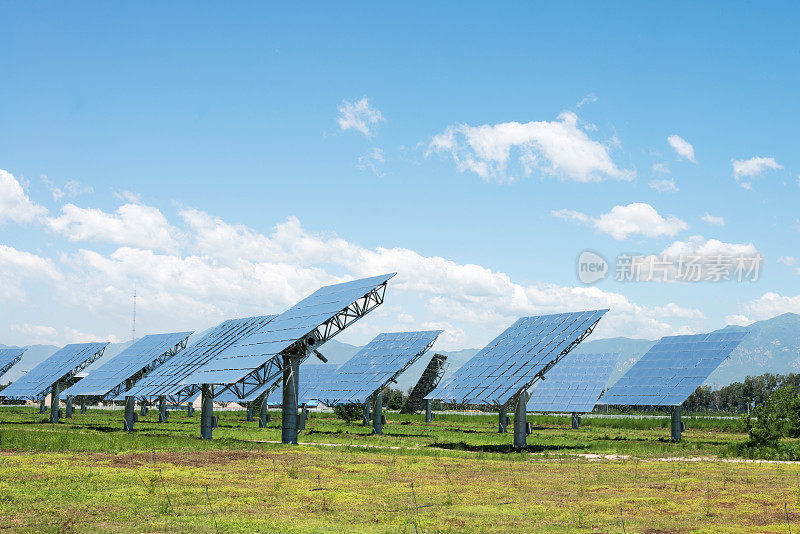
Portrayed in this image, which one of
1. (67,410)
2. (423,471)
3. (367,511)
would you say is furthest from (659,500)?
(67,410)

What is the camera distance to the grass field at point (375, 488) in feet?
68.0

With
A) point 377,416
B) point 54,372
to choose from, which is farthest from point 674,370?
point 54,372

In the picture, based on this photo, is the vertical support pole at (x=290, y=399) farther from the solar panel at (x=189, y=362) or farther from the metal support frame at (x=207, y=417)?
the solar panel at (x=189, y=362)

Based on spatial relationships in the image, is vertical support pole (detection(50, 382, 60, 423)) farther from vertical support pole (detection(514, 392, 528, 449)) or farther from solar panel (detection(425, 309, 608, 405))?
vertical support pole (detection(514, 392, 528, 449))

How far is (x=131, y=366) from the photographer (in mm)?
73875

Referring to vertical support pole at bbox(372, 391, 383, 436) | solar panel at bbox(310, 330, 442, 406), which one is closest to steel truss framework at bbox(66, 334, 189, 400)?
solar panel at bbox(310, 330, 442, 406)

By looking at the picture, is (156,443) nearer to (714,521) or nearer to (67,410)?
(714,521)

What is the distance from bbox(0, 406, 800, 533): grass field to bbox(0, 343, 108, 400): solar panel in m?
40.4

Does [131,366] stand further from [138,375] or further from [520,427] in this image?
[520,427]

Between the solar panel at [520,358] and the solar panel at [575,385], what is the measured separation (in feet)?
67.8

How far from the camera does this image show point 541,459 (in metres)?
39.4

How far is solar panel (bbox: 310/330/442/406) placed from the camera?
63969 millimetres

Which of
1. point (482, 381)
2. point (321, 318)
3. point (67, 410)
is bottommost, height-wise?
point (67, 410)

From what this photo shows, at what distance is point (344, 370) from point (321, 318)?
29317mm
